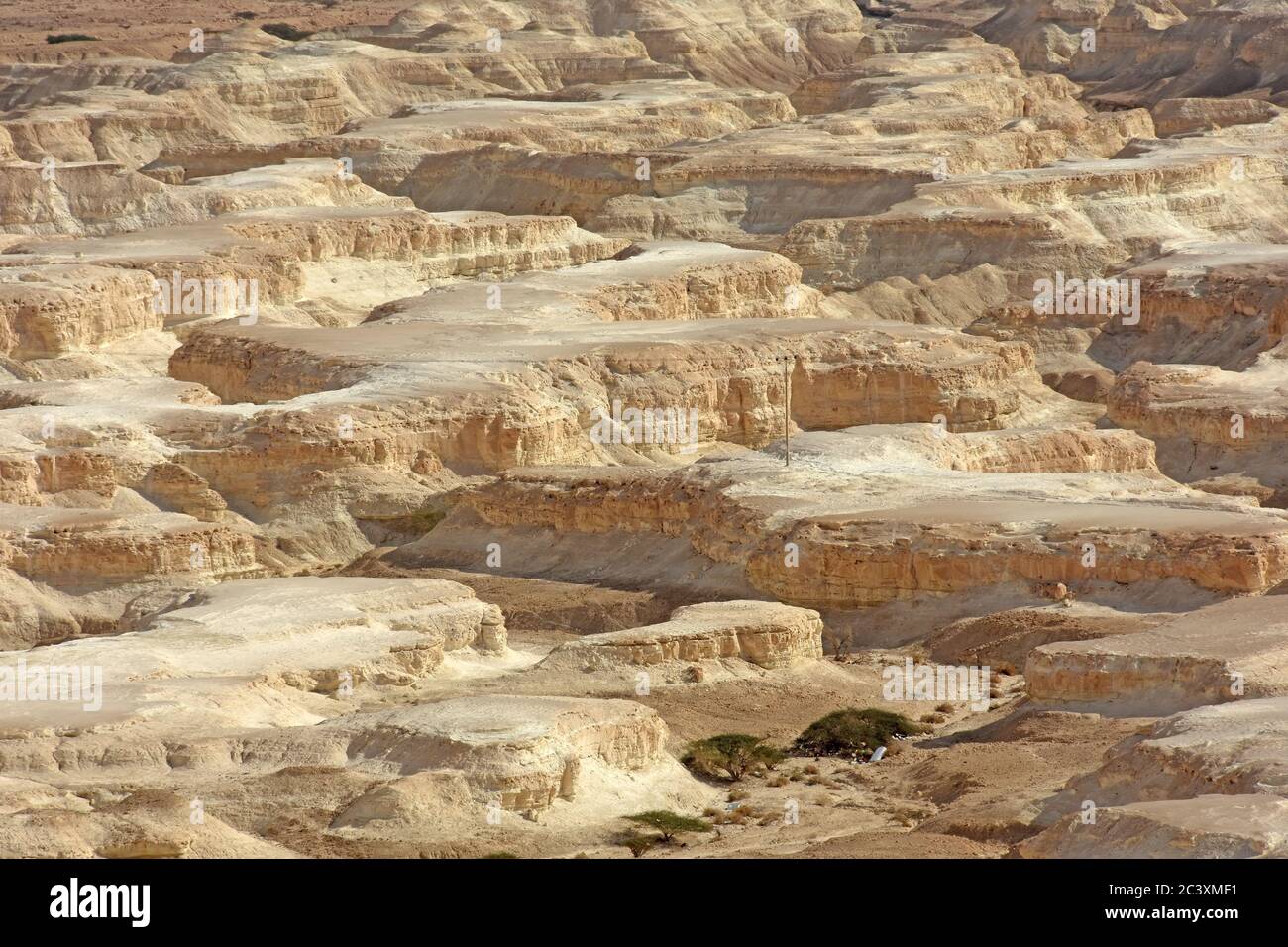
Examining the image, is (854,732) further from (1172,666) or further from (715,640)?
(1172,666)

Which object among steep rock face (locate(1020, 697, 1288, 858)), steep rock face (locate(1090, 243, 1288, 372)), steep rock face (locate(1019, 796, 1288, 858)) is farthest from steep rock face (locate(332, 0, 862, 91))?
steep rock face (locate(1019, 796, 1288, 858))

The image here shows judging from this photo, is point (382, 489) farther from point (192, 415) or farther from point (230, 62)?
point (230, 62)

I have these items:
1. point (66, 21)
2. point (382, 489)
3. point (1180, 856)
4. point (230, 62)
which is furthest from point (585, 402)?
point (66, 21)

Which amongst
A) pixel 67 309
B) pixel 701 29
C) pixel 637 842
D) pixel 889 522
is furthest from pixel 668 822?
pixel 701 29

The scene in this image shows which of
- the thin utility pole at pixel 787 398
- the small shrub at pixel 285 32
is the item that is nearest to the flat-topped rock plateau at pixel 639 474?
the thin utility pole at pixel 787 398

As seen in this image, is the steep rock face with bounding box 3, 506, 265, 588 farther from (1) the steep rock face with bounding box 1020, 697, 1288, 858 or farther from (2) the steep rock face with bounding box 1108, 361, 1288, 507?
(2) the steep rock face with bounding box 1108, 361, 1288, 507

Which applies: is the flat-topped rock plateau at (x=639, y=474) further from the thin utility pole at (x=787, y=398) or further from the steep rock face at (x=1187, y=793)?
the thin utility pole at (x=787, y=398)
